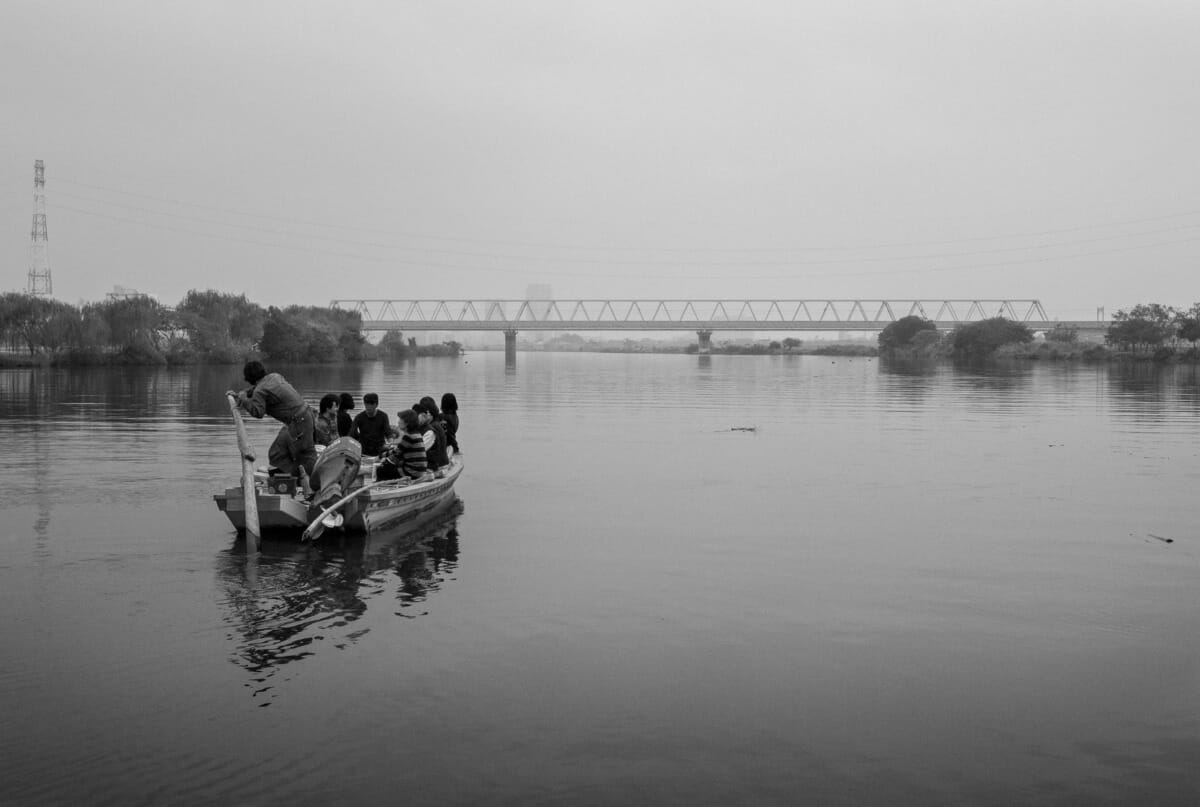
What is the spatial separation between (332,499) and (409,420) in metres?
2.66

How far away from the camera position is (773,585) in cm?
1433

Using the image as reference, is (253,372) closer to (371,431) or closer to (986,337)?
(371,431)

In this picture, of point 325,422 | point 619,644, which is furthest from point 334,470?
point 619,644

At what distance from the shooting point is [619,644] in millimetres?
11555

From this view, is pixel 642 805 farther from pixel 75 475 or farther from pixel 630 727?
pixel 75 475

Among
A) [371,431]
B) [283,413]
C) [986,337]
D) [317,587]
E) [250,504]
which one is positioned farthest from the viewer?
[986,337]

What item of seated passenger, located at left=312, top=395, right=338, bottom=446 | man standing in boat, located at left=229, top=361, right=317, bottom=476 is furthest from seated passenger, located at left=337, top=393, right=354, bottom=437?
man standing in boat, located at left=229, top=361, right=317, bottom=476

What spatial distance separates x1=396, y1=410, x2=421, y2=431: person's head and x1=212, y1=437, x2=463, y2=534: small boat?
4.08 ft

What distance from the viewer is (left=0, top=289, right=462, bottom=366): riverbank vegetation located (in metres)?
88.2

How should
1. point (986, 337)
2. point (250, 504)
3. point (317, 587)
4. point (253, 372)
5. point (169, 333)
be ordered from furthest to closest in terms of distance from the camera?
point (986, 337) → point (169, 333) → point (253, 372) → point (250, 504) → point (317, 587)

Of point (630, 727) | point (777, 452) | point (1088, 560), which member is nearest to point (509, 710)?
point (630, 727)

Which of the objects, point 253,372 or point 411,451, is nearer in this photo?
point 253,372

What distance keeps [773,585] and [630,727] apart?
5563 mm

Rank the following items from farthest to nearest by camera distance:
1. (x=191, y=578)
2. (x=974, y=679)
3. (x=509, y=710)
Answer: (x=191, y=578), (x=974, y=679), (x=509, y=710)
